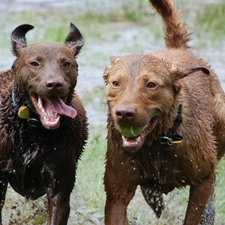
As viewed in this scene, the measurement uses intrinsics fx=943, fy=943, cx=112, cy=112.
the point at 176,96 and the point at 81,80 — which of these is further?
the point at 81,80

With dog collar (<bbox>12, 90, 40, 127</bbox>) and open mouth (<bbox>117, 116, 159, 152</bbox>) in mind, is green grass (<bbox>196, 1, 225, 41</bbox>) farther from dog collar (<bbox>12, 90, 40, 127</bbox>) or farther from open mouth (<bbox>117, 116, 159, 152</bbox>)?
open mouth (<bbox>117, 116, 159, 152</bbox>)

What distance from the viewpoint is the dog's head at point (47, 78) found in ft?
25.6

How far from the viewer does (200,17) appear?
17.8m

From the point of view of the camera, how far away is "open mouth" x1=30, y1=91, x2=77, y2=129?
7832mm

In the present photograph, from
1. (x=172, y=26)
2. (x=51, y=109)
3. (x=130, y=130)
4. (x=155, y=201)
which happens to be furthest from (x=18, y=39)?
(x=155, y=201)

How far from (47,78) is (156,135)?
1.02 metres

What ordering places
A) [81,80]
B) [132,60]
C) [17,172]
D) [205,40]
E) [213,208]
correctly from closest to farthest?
[132,60]
[17,172]
[213,208]
[81,80]
[205,40]

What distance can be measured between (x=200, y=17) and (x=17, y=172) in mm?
10096

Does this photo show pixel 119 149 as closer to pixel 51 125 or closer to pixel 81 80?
pixel 51 125

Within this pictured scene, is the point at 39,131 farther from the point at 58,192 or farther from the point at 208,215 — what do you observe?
the point at 208,215

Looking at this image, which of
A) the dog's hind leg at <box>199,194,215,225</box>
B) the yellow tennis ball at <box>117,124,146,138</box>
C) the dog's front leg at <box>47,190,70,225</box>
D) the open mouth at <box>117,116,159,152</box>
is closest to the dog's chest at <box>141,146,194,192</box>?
the open mouth at <box>117,116,159,152</box>

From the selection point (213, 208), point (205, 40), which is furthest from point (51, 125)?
point (205, 40)

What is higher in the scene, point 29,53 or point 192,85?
point 29,53

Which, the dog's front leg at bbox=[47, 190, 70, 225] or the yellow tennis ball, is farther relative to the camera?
the dog's front leg at bbox=[47, 190, 70, 225]
